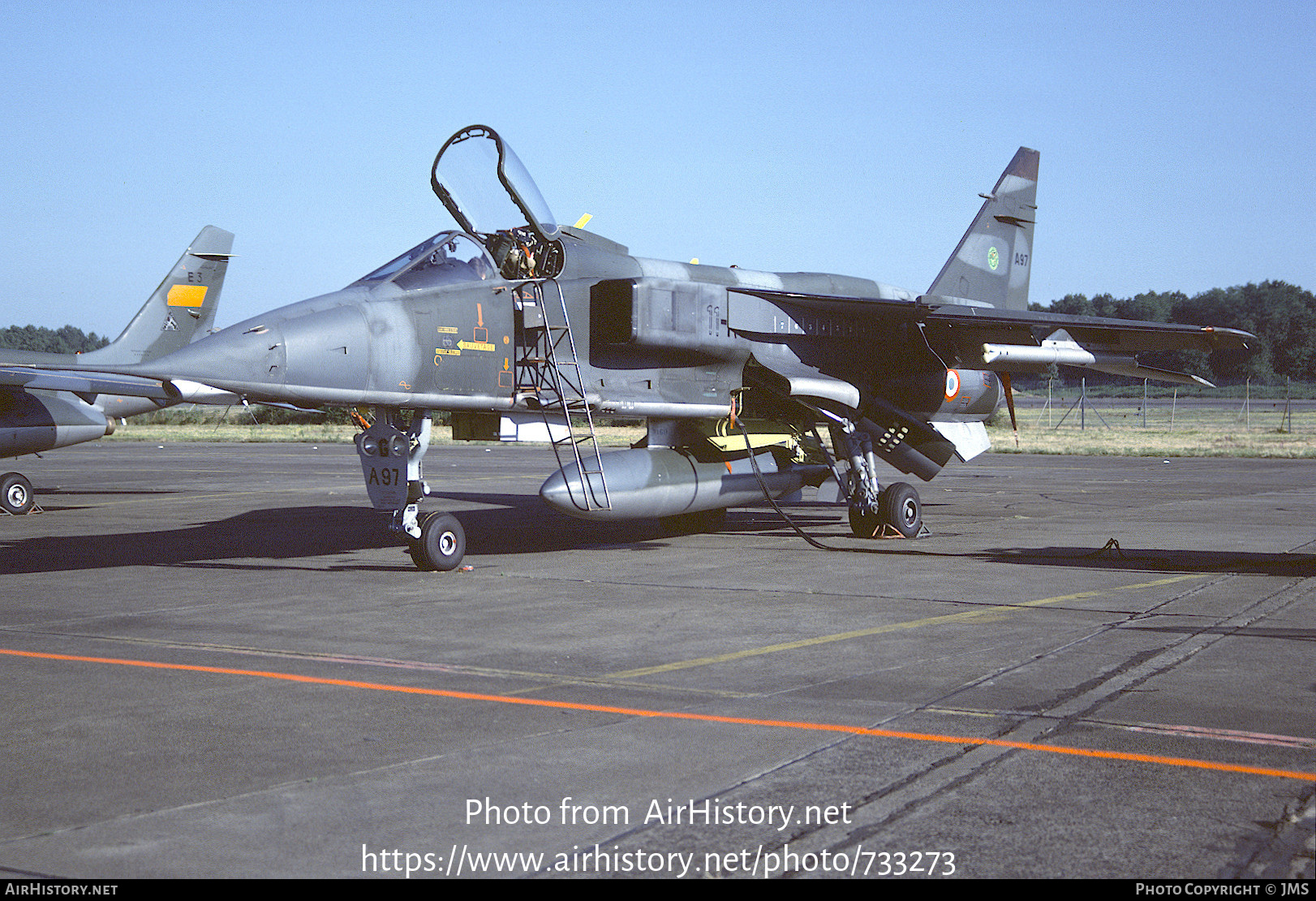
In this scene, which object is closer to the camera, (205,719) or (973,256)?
(205,719)

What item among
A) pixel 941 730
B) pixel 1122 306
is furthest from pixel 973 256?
pixel 1122 306

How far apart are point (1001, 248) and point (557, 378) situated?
9.87 metres

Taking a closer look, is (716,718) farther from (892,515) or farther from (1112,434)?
(1112,434)

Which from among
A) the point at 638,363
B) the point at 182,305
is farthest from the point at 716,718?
the point at 182,305

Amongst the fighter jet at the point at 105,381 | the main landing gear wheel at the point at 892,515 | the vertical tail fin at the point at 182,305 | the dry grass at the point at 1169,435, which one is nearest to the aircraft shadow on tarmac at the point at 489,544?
the main landing gear wheel at the point at 892,515

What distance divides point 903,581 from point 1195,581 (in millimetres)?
2643

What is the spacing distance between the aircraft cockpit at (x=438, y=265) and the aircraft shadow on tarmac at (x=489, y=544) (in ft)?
9.78

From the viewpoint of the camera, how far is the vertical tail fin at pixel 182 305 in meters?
23.4

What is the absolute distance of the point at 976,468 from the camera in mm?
30234

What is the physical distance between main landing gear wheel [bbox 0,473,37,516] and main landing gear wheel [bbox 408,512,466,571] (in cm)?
1055

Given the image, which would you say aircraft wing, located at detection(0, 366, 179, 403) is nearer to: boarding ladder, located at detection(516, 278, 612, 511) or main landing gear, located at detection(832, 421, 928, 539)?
boarding ladder, located at detection(516, 278, 612, 511)

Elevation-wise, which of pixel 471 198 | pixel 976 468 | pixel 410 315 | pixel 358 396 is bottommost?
pixel 976 468

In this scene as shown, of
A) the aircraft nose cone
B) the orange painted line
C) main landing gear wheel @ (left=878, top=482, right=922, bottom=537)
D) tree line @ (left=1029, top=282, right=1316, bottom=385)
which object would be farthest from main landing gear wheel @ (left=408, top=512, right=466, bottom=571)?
tree line @ (left=1029, top=282, right=1316, bottom=385)
